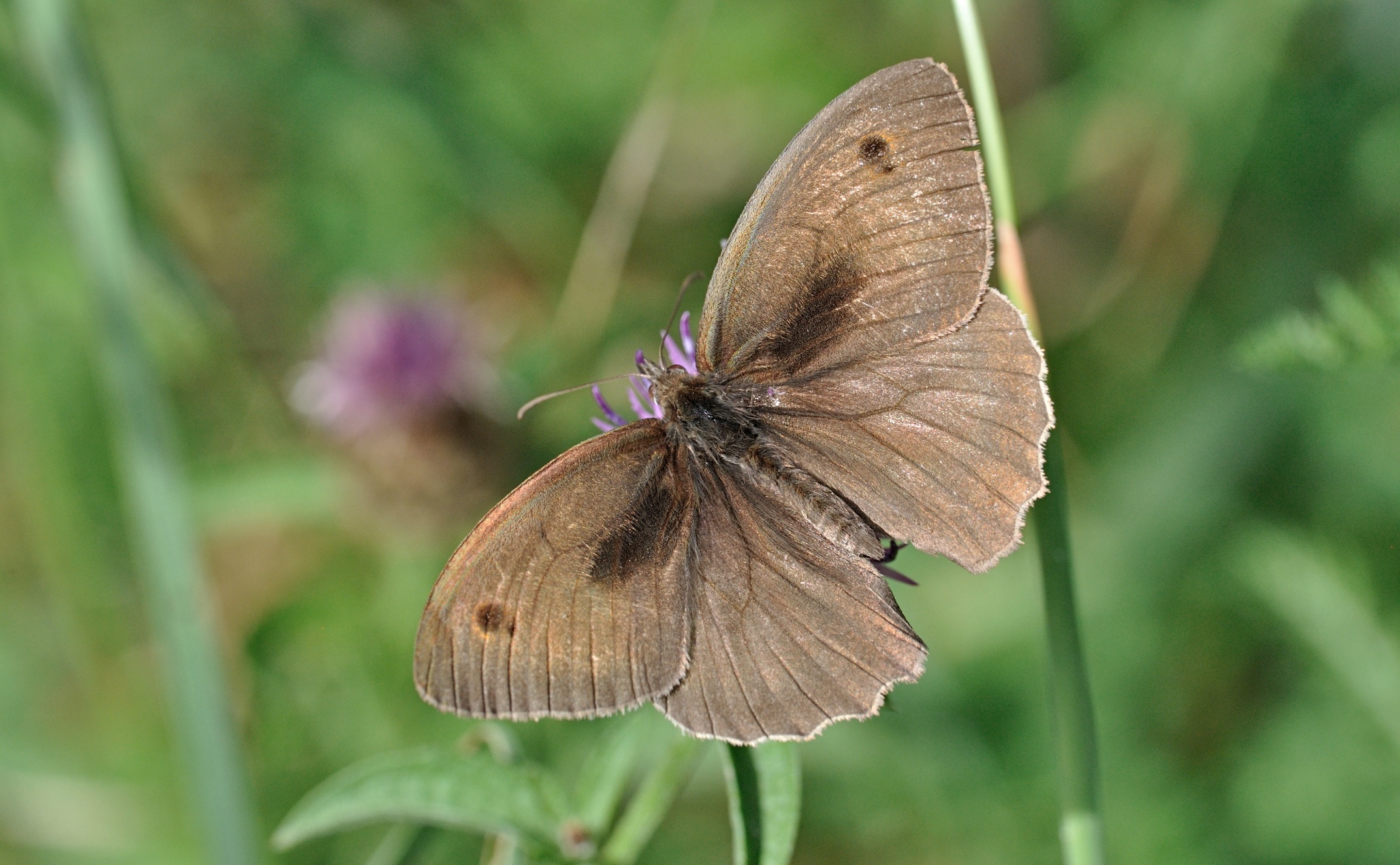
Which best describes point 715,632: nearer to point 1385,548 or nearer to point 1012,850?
point 1012,850

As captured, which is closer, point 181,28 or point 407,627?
point 407,627

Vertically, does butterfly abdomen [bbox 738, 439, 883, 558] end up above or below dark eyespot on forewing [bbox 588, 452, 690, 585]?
below

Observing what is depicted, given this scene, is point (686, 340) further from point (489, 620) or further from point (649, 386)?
point (489, 620)

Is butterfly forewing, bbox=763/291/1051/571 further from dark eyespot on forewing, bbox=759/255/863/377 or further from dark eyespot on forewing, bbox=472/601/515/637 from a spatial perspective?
dark eyespot on forewing, bbox=472/601/515/637

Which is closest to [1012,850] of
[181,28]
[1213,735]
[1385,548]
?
[1213,735]

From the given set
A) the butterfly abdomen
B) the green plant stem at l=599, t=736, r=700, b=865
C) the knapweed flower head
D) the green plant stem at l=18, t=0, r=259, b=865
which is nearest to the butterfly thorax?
the butterfly abdomen

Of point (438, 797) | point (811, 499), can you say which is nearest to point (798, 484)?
point (811, 499)
